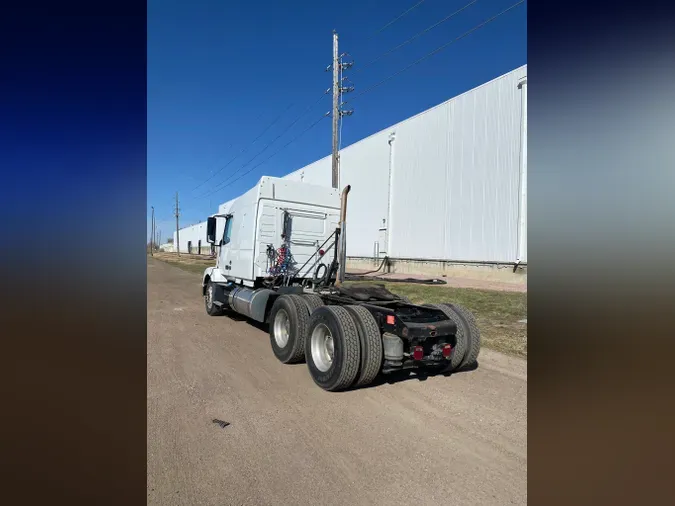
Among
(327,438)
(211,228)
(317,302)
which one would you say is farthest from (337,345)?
(211,228)

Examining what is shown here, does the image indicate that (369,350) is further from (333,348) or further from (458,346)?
(458,346)

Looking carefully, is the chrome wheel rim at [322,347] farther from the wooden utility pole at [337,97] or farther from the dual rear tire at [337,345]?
the wooden utility pole at [337,97]

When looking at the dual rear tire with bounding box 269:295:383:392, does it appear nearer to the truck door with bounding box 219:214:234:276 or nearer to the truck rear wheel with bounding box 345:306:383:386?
the truck rear wheel with bounding box 345:306:383:386

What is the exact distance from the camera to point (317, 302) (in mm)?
5688

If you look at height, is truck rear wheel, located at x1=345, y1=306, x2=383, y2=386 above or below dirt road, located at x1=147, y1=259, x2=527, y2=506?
above

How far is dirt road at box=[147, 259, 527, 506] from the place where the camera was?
2.57 metres

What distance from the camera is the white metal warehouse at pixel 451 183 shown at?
16047 mm

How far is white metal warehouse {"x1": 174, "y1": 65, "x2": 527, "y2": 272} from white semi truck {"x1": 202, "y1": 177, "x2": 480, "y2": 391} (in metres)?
3.08

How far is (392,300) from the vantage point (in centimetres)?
532

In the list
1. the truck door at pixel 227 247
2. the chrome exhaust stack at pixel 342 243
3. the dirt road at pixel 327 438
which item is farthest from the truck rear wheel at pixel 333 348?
the truck door at pixel 227 247

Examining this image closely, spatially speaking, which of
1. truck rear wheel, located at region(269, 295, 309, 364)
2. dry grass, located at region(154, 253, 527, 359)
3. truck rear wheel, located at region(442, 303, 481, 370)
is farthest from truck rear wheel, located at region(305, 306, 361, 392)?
dry grass, located at region(154, 253, 527, 359)

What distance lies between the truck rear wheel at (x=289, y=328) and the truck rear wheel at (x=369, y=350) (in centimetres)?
117
